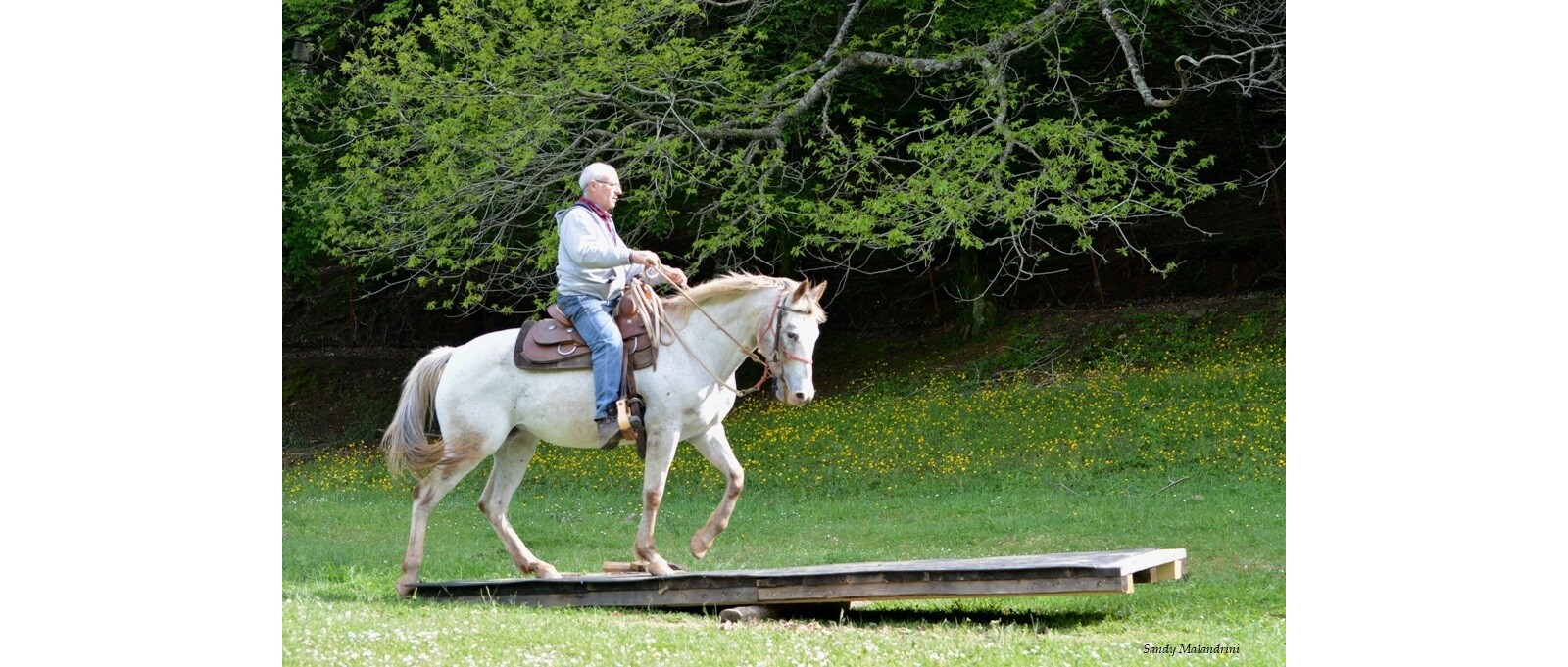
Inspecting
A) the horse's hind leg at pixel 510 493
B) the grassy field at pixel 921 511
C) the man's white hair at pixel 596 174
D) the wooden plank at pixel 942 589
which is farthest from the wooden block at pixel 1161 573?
the man's white hair at pixel 596 174

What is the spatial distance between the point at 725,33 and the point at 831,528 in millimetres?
6953

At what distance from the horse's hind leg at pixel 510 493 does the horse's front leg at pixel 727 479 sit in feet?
2.99

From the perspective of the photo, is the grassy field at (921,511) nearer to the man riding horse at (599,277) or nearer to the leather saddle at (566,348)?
the man riding horse at (599,277)

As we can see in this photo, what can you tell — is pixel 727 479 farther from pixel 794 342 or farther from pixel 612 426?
pixel 794 342

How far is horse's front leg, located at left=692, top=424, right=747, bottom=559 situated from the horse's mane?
746mm

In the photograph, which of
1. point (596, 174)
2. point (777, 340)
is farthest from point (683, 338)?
point (596, 174)

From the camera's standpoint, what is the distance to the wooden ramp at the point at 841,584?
7.10 m

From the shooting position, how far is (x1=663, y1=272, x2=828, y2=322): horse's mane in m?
8.09

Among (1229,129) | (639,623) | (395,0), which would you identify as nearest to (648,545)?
(639,623)

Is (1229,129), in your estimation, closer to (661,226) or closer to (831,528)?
(661,226)

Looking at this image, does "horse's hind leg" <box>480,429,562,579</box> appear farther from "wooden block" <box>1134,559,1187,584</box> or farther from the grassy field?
"wooden block" <box>1134,559,1187,584</box>

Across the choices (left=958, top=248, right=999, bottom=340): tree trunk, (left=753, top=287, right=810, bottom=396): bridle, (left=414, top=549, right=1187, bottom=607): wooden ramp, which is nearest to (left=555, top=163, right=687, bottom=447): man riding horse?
(left=753, top=287, right=810, bottom=396): bridle

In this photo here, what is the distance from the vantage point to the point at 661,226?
17.2m

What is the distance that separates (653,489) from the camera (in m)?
8.23
